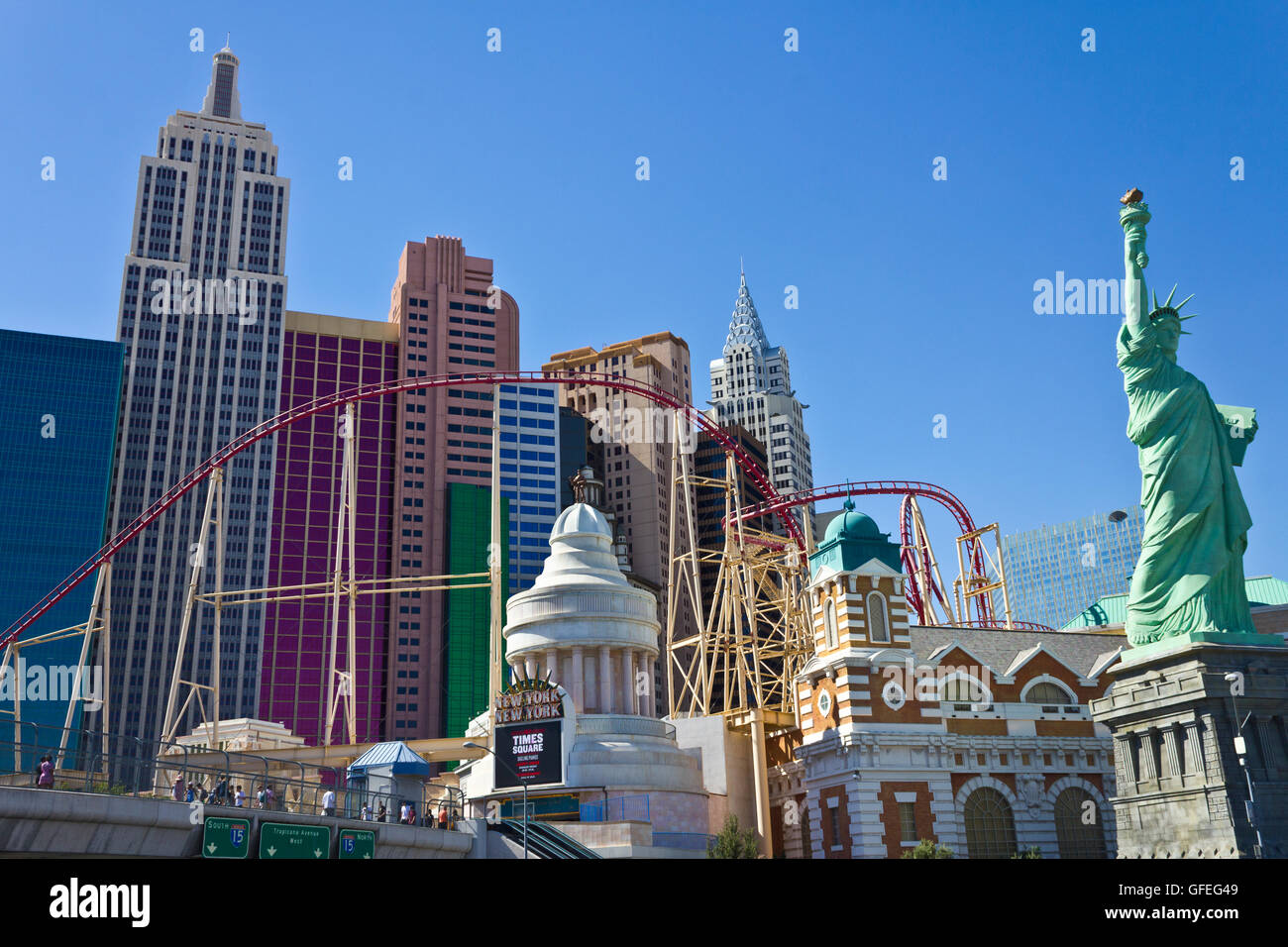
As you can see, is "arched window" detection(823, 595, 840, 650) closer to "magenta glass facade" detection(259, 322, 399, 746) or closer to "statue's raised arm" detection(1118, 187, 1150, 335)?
"statue's raised arm" detection(1118, 187, 1150, 335)

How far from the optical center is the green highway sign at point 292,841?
26094 millimetres

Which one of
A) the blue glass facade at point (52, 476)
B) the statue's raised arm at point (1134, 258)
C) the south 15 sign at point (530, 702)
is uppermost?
the blue glass facade at point (52, 476)

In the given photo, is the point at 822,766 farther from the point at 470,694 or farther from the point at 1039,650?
the point at 470,694

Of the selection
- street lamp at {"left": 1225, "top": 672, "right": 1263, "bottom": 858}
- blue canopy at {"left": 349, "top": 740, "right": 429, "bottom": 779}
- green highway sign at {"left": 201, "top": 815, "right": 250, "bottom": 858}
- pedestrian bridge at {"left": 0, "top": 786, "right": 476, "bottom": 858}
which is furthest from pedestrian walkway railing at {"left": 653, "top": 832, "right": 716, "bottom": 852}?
green highway sign at {"left": 201, "top": 815, "right": 250, "bottom": 858}

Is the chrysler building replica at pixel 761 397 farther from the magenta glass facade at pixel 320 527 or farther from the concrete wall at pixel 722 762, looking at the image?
the concrete wall at pixel 722 762

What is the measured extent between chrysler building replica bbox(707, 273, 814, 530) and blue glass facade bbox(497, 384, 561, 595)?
1610 inches

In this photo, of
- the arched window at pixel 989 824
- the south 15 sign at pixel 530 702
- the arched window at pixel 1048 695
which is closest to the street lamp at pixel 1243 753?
the arched window at pixel 1048 695

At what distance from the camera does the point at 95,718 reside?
4589 inches

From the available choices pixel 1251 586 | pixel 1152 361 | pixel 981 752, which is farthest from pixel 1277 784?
pixel 1251 586

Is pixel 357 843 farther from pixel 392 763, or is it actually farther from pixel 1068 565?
pixel 1068 565

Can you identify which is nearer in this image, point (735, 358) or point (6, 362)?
point (6, 362)

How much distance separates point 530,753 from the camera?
47.2 metres

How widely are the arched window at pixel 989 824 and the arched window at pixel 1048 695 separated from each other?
14.6 ft

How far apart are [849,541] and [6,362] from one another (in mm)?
95567
